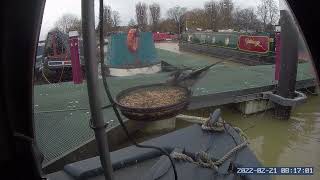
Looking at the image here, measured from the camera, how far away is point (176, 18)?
0.69m

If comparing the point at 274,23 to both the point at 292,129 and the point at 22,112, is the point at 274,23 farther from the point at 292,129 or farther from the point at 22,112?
→ the point at 292,129

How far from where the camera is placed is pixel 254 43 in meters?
0.84

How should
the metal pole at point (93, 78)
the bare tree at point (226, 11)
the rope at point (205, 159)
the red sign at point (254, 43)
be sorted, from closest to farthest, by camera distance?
the metal pole at point (93, 78) → the bare tree at point (226, 11) → the red sign at point (254, 43) → the rope at point (205, 159)

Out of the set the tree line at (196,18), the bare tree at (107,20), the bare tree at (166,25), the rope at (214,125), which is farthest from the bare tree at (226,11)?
the rope at (214,125)

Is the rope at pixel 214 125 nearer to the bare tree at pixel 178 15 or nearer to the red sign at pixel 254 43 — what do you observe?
the red sign at pixel 254 43

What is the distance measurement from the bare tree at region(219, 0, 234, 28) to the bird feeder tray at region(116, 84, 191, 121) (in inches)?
7.4

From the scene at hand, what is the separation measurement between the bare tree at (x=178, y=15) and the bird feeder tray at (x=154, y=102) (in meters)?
0.15

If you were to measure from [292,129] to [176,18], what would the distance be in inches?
133

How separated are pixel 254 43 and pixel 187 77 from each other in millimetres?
329

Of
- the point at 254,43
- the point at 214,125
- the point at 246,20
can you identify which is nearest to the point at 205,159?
the point at 214,125

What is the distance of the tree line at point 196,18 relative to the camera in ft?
2.00

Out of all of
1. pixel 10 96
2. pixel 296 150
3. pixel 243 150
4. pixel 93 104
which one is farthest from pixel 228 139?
pixel 296 150

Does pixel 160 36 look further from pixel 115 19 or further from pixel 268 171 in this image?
pixel 268 171

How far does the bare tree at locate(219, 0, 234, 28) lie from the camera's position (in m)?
0.63
